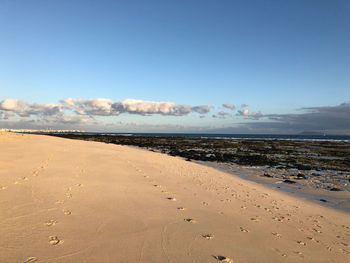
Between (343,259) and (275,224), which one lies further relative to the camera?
(275,224)

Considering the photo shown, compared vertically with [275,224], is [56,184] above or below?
above

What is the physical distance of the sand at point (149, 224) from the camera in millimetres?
4121

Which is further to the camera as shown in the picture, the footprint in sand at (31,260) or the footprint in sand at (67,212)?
the footprint in sand at (67,212)

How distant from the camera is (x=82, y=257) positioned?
12.4 feet

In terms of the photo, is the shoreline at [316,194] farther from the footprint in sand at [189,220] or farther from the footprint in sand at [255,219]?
the footprint in sand at [189,220]

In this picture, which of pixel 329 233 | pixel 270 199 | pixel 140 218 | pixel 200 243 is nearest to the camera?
pixel 200 243

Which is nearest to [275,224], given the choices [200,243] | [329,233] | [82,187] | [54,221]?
[329,233]

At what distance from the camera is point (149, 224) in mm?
5453

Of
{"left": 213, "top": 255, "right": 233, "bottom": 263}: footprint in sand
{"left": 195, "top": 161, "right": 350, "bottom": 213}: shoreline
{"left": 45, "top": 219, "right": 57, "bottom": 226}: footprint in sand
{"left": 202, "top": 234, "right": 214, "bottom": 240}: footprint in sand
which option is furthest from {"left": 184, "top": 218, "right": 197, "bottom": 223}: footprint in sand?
{"left": 195, "top": 161, "right": 350, "bottom": 213}: shoreline

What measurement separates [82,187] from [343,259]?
8.16 metres

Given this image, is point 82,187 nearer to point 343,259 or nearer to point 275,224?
point 275,224

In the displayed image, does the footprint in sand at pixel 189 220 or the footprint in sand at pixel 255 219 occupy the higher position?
the footprint in sand at pixel 189 220

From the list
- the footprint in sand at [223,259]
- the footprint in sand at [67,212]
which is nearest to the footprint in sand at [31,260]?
the footprint in sand at [67,212]

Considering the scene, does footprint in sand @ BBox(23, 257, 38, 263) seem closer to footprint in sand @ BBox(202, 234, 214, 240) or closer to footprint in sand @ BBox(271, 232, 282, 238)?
footprint in sand @ BBox(202, 234, 214, 240)
